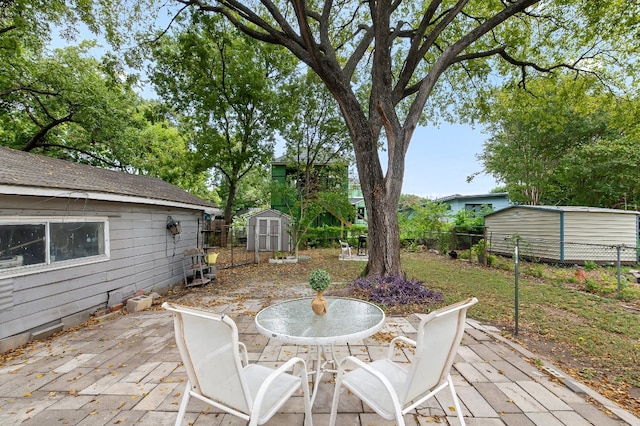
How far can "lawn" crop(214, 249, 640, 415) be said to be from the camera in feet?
9.76

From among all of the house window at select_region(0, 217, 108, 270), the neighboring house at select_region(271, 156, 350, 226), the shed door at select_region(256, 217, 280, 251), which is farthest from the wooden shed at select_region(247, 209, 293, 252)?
the house window at select_region(0, 217, 108, 270)

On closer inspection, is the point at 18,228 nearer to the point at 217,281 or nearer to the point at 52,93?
the point at 217,281

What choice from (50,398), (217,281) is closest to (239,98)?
(217,281)

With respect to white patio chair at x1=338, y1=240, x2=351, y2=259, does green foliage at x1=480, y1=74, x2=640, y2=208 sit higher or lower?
higher

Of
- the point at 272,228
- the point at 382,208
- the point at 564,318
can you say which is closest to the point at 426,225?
the point at 272,228

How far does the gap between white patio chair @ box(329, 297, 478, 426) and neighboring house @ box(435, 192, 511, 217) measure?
19052mm

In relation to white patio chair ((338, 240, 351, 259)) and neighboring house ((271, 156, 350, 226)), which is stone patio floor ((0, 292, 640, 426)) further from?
neighboring house ((271, 156, 350, 226))

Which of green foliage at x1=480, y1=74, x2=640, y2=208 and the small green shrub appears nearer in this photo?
the small green shrub

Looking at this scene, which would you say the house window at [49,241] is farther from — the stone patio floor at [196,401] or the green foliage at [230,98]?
the green foliage at [230,98]

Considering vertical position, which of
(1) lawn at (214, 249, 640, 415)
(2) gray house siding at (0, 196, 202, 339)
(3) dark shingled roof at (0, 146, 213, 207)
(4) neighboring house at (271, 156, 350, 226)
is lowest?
(1) lawn at (214, 249, 640, 415)

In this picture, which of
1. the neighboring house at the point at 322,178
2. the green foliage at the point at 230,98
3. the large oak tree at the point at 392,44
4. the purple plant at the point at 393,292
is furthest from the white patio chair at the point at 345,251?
the purple plant at the point at 393,292

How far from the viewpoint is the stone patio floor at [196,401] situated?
208 cm

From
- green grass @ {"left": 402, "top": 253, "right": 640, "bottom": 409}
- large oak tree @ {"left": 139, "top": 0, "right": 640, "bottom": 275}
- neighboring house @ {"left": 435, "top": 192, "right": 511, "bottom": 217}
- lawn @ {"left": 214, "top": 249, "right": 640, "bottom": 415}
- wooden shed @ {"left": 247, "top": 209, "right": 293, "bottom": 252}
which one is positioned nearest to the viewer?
lawn @ {"left": 214, "top": 249, "right": 640, "bottom": 415}

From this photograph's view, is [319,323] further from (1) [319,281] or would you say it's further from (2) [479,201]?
(2) [479,201]
